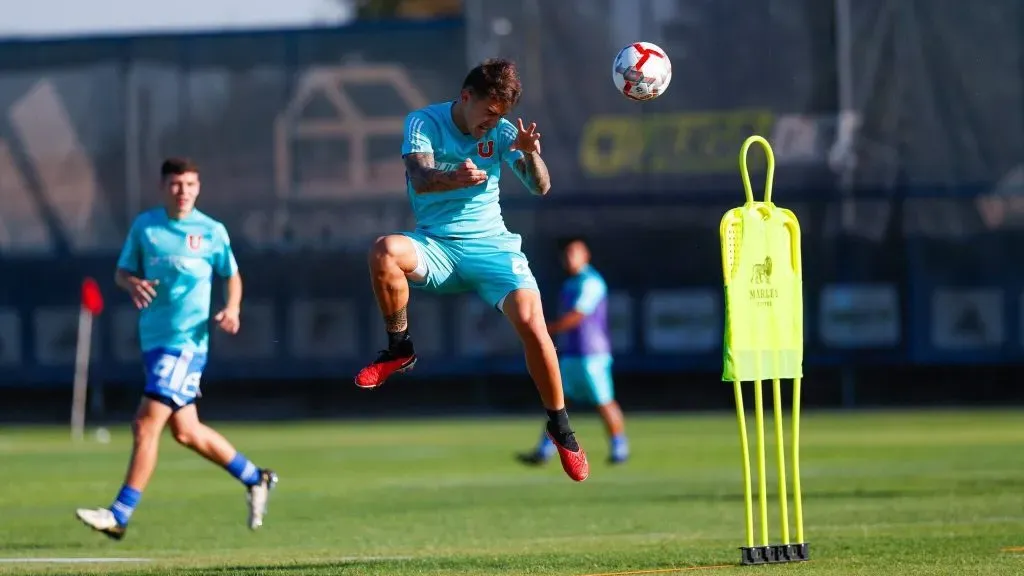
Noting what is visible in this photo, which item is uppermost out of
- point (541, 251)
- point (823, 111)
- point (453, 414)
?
point (823, 111)

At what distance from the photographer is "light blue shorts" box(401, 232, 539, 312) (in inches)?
370

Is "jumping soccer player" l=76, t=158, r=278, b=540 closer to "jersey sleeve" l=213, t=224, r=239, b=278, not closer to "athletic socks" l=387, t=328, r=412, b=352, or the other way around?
"jersey sleeve" l=213, t=224, r=239, b=278

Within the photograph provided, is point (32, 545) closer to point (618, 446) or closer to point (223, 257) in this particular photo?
point (223, 257)

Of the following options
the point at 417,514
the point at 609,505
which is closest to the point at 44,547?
the point at 417,514

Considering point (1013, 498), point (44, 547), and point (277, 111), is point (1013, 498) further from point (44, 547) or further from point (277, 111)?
point (277, 111)

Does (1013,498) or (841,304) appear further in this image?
(841,304)

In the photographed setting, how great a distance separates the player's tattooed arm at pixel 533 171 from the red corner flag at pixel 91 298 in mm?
17976

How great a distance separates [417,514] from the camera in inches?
521

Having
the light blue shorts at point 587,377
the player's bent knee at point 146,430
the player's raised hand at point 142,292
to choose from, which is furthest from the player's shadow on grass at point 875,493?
the player's raised hand at point 142,292

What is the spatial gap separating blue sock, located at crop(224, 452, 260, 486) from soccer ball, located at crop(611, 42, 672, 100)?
3.90m

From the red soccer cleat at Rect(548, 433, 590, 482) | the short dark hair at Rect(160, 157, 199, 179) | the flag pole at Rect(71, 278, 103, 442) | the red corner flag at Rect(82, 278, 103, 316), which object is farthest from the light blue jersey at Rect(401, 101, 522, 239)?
the red corner flag at Rect(82, 278, 103, 316)

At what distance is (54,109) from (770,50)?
11.9 m

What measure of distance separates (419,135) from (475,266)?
0.77 metres

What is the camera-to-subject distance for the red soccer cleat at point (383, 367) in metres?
9.42
